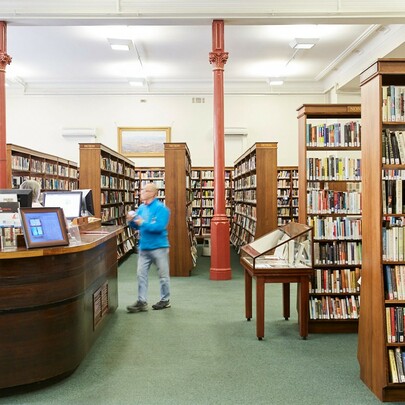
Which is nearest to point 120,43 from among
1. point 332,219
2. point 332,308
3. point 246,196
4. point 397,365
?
point 246,196

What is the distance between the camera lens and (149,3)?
8094 millimetres

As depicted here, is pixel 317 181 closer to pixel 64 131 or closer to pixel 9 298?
→ pixel 9 298

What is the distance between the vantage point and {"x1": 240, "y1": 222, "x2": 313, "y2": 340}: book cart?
4.79m

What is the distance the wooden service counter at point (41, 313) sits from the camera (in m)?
3.46

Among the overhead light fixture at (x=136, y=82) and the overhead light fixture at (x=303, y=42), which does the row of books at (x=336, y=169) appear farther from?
the overhead light fixture at (x=136, y=82)

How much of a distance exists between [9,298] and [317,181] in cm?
354

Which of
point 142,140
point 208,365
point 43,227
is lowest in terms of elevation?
point 208,365

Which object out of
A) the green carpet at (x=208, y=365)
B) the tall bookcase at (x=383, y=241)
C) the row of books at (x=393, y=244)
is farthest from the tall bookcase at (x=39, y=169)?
the row of books at (x=393, y=244)

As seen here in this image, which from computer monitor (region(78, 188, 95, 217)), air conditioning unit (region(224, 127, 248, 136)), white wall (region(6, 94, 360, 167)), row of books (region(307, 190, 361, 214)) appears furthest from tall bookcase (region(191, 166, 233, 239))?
row of books (region(307, 190, 361, 214))

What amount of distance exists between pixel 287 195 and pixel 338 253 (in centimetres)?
931

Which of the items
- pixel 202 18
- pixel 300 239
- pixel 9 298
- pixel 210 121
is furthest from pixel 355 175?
pixel 210 121

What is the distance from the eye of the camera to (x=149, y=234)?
6.01 metres

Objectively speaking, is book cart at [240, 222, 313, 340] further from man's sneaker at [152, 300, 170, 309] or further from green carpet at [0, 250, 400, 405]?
man's sneaker at [152, 300, 170, 309]

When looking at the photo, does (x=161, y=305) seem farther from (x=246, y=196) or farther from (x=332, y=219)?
(x=246, y=196)
